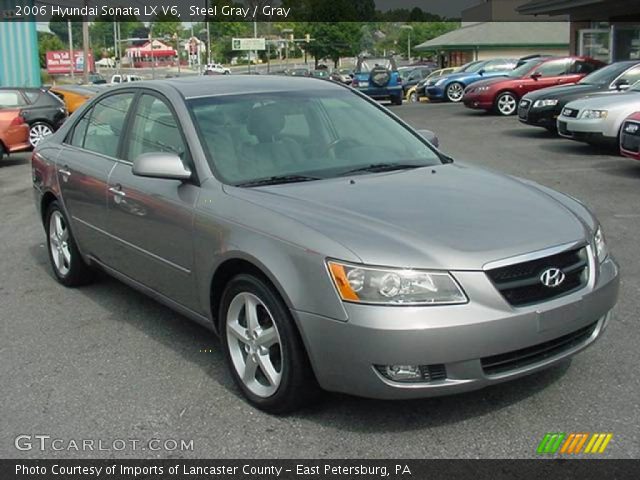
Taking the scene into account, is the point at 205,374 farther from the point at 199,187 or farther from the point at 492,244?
the point at 492,244

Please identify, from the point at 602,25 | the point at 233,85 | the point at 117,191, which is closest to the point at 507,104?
the point at 602,25

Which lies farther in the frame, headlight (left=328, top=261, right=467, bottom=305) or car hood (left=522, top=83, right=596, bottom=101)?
car hood (left=522, top=83, right=596, bottom=101)

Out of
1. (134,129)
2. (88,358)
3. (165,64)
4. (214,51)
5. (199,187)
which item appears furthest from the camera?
(165,64)

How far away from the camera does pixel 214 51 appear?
104m

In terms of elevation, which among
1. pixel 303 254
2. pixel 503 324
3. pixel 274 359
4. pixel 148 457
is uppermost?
pixel 303 254

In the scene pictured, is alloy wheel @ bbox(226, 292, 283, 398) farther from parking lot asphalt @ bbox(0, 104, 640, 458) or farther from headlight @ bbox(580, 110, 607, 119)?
headlight @ bbox(580, 110, 607, 119)

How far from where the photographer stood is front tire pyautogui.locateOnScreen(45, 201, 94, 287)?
5996mm

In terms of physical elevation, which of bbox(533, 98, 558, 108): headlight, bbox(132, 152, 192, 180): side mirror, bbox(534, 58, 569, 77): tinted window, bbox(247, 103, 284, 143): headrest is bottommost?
bbox(132, 152, 192, 180): side mirror

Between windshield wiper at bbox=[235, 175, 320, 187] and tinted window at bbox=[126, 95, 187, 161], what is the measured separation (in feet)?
1.64

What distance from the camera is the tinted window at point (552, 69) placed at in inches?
805

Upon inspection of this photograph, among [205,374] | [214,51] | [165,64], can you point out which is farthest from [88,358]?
[165,64]

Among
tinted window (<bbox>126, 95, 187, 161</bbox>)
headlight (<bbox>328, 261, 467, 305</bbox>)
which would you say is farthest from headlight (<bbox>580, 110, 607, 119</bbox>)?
headlight (<bbox>328, 261, 467, 305</bbox>)

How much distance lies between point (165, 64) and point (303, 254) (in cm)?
12080

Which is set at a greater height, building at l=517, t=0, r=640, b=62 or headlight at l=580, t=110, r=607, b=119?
building at l=517, t=0, r=640, b=62
